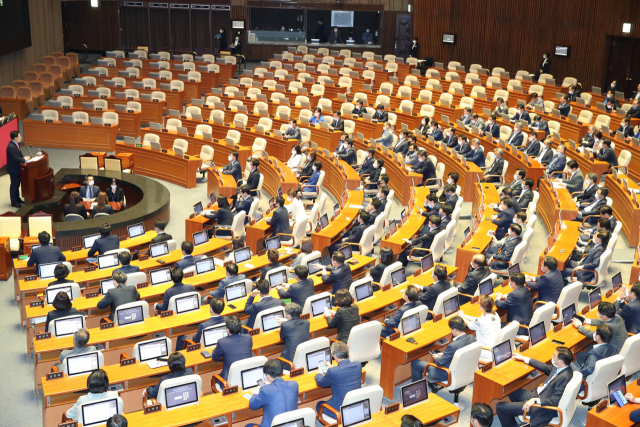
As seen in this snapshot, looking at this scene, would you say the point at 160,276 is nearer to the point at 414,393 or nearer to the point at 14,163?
the point at 414,393

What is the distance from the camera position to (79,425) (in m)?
6.41

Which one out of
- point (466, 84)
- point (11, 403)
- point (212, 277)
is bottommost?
point (11, 403)

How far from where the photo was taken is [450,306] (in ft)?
29.2

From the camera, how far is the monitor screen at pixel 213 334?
7.96m

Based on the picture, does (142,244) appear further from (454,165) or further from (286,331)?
(454,165)

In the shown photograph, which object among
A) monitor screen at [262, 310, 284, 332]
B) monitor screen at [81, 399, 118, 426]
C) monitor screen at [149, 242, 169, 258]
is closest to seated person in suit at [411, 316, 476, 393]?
monitor screen at [262, 310, 284, 332]

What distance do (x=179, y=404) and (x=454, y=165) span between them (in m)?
10.8

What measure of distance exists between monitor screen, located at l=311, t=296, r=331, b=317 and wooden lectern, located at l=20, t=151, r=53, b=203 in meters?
8.26

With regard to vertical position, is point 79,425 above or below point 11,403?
above

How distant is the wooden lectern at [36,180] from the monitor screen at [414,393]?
411 inches

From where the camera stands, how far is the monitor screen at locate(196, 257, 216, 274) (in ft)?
33.8

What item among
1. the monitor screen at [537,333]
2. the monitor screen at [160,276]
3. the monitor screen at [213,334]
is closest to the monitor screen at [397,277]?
the monitor screen at [537,333]

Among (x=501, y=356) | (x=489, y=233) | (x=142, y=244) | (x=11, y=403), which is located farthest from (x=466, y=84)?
(x=11, y=403)

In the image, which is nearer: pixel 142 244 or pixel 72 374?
pixel 72 374
